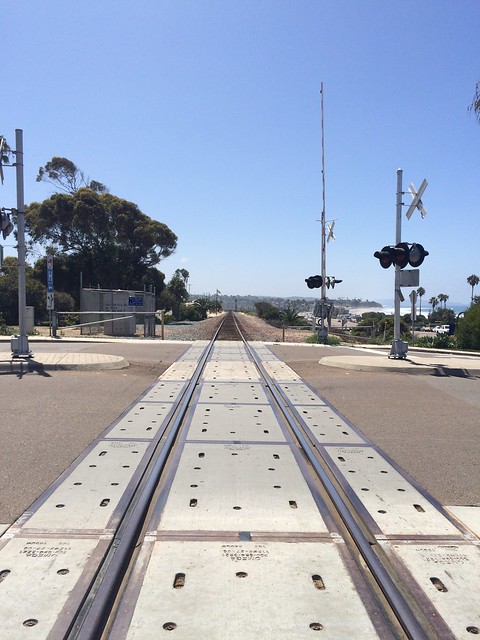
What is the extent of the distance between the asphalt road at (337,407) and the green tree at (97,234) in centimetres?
4540

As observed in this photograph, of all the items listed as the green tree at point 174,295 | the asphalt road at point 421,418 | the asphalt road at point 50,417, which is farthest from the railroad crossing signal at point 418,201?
the green tree at point 174,295

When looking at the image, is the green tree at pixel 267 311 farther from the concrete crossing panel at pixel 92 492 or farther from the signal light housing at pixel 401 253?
the concrete crossing panel at pixel 92 492

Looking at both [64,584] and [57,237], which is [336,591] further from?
[57,237]

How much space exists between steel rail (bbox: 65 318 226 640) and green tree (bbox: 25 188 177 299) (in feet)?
173

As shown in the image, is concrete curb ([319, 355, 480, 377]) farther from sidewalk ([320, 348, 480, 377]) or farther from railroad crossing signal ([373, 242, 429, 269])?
railroad crossing signal ([373, 242, 429, 269])

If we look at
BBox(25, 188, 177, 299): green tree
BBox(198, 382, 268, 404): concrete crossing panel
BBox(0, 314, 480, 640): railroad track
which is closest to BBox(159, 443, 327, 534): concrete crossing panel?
BBox(0, 314, 480, 640): railroad track

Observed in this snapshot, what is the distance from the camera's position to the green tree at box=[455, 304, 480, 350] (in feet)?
84.2

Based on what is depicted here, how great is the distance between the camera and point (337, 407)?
9398mm

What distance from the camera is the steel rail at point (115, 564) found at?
317cm

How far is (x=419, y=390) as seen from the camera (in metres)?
11.1

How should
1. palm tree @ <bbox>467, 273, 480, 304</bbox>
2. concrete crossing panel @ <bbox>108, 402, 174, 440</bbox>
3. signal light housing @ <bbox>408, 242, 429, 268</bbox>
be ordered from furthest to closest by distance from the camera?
palm tree @ <bbox>467, 273, 480, 304</bbox>
signal light housing @ <bbox>408, 242, 429, 268</bbox>
concrete crossing panel @ <bbox>108, 402, 174, 440</bbox>

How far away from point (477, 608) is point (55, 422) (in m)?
6.04

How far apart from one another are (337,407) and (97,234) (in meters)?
53.2

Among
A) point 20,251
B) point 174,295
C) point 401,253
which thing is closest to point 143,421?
point 20,251
